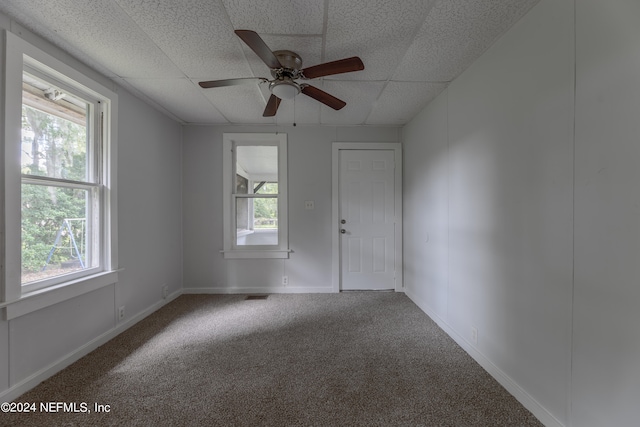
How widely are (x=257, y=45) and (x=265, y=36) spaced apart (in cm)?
36

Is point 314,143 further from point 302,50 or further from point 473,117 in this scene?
point 473,117

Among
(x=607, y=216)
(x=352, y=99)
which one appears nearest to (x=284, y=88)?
(x=352, y=99)

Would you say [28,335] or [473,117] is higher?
[473,117]

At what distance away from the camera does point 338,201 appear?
332cm

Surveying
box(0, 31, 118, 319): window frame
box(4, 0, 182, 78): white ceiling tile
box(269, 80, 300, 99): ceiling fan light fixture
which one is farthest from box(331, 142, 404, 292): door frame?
box(0, 31, 118, 319): window frame

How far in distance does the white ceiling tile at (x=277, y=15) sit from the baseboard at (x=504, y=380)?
8.40ft

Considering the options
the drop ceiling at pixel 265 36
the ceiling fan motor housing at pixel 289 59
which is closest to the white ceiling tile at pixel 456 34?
the drop ceiling at pixel 265 36

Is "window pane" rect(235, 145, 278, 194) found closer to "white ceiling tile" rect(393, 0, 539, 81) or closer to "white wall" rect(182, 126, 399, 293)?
"white wall" rect(182, 126, 399, 293)

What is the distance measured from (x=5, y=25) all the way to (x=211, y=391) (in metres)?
2.55

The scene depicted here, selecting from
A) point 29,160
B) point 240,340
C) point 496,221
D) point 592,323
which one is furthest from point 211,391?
point 496,221

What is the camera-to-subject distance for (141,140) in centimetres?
252

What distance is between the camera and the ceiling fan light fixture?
177 centimetres

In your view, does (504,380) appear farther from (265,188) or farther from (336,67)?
(265,188)

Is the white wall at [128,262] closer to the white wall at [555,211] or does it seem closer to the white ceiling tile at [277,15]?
the white ceiling tile at [277,15]
